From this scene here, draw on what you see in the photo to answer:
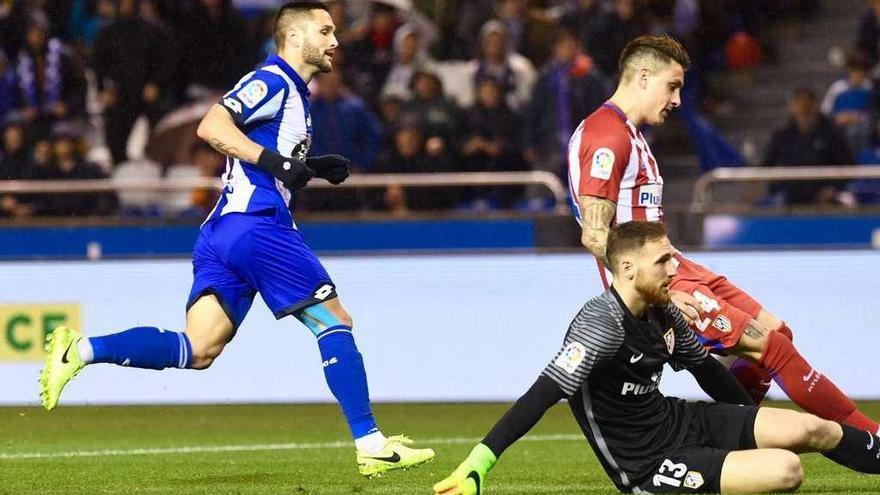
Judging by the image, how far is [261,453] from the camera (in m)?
9.03

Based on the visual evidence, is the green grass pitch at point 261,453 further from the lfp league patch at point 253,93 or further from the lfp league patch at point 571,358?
the lfp league patch at point 253,93

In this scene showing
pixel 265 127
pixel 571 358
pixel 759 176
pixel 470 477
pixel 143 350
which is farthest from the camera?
pixel 759 176

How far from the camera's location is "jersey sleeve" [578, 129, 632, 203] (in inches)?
288

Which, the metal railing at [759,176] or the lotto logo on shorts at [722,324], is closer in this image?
the lotto logo on shorts at [722,324]

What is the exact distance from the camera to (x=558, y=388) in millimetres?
6113

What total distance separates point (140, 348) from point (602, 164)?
219cm

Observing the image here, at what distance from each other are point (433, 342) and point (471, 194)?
180 centimetres

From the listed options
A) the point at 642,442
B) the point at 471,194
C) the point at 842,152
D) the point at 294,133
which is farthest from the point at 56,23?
the point at 642,442

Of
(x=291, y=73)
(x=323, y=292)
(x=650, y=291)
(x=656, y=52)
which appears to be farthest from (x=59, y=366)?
(x=656, y=52)

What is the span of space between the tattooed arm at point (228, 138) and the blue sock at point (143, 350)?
0.87 metres

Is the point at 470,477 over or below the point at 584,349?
below

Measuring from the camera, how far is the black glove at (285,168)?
7086mm

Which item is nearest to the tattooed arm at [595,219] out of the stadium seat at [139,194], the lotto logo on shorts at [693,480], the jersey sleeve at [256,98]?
the lotto logo on shorts at [693,480]

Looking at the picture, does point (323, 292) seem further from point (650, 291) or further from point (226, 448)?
point (226, 448)
